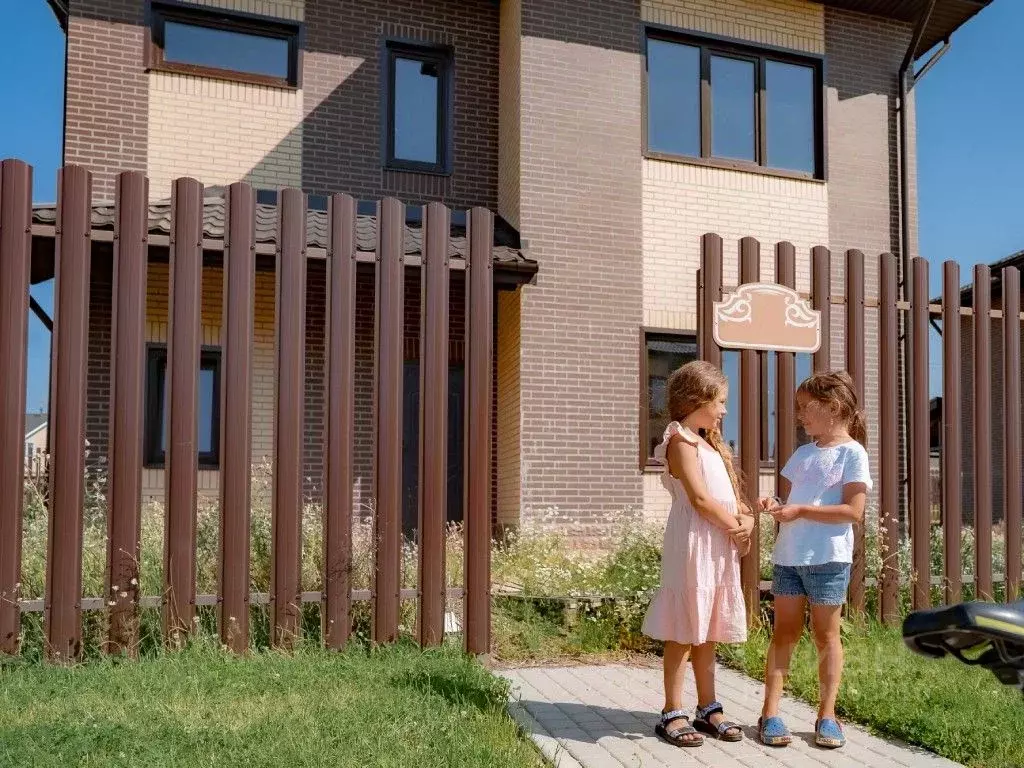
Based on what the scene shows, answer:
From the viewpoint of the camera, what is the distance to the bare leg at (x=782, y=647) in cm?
407

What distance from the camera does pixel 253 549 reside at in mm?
5832

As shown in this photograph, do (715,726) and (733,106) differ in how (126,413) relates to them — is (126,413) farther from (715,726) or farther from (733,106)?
(733,106)

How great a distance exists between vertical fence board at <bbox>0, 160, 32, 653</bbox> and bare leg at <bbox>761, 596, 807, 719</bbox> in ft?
11.7

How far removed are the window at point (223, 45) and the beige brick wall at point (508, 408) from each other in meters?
3.51

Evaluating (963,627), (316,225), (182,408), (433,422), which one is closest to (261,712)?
(182,408)

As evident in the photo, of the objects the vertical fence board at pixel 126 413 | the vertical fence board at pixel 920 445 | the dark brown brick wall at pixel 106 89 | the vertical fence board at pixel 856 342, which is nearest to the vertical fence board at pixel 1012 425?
the vertical fence board at pixel 920 445

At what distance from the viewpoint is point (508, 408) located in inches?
424

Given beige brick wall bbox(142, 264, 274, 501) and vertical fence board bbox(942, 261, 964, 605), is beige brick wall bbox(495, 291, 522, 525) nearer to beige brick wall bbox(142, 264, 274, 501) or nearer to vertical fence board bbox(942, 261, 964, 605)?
beige brick wall bbox(142, 264, 274, 501)

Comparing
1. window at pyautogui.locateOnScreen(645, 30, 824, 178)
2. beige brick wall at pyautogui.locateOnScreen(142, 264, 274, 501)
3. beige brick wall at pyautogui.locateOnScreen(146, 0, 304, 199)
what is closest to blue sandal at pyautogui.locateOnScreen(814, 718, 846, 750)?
beige brick wall at pyautogui.locateOnScreen(142, 264, 274, 501)

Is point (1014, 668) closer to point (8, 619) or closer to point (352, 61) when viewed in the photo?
point (8, 619)

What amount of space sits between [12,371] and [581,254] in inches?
264

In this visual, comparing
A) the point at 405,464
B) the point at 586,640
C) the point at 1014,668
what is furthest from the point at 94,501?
the point at 1014,668

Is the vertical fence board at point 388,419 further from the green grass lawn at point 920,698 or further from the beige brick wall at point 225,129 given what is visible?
the beige brick wall at point 225,129

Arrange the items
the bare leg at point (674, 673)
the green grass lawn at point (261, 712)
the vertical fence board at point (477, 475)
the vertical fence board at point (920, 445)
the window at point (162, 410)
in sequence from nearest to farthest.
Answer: the green grass lawn at point (261, 712)
the bare leg at point (674, 673)
the vertical fence board at point (477, 475)
the vertical fence board at point (920, 445)
the window at point (162, 410)
